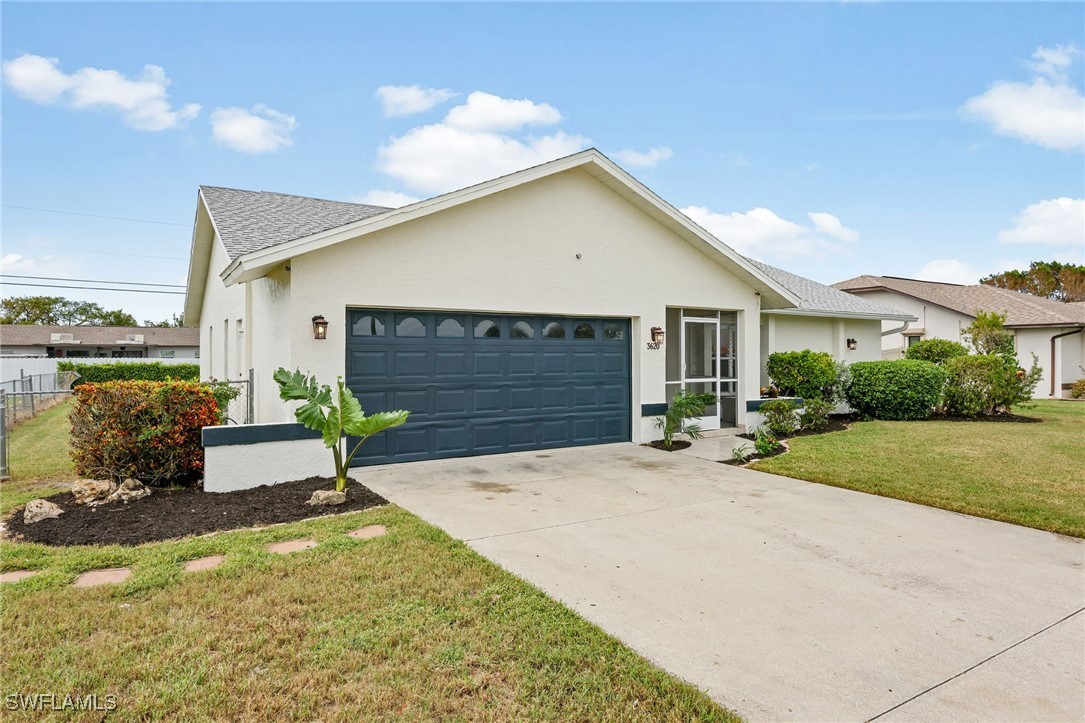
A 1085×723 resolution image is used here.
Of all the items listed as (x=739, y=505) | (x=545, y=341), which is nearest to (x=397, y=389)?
(x=545, y=341)

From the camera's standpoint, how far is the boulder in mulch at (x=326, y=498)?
6.39m

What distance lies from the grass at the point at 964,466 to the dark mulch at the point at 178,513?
6.29 meters

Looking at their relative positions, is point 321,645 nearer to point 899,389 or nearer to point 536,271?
point 536,271

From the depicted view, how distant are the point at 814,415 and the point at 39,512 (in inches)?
497

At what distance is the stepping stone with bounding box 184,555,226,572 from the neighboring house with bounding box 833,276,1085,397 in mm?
21904

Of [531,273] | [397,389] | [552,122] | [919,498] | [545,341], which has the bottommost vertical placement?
[919,498]

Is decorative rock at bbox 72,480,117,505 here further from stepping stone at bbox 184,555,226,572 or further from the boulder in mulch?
stepping stone at bbox 184,555,226,572

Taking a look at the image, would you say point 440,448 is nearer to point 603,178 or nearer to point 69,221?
point 603,178

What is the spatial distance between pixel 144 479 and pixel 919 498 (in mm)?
9369

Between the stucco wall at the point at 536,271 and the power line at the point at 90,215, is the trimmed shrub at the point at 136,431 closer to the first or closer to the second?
the stucco wall at the point at 536,271

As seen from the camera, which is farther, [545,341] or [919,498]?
[545,341]

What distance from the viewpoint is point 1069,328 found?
21.9 meters

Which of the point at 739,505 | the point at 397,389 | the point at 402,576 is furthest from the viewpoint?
the point at 397,389

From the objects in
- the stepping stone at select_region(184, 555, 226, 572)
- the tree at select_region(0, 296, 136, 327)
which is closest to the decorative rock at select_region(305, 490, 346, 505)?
the stepping stone at select_region(184, 555, 226, 572)
